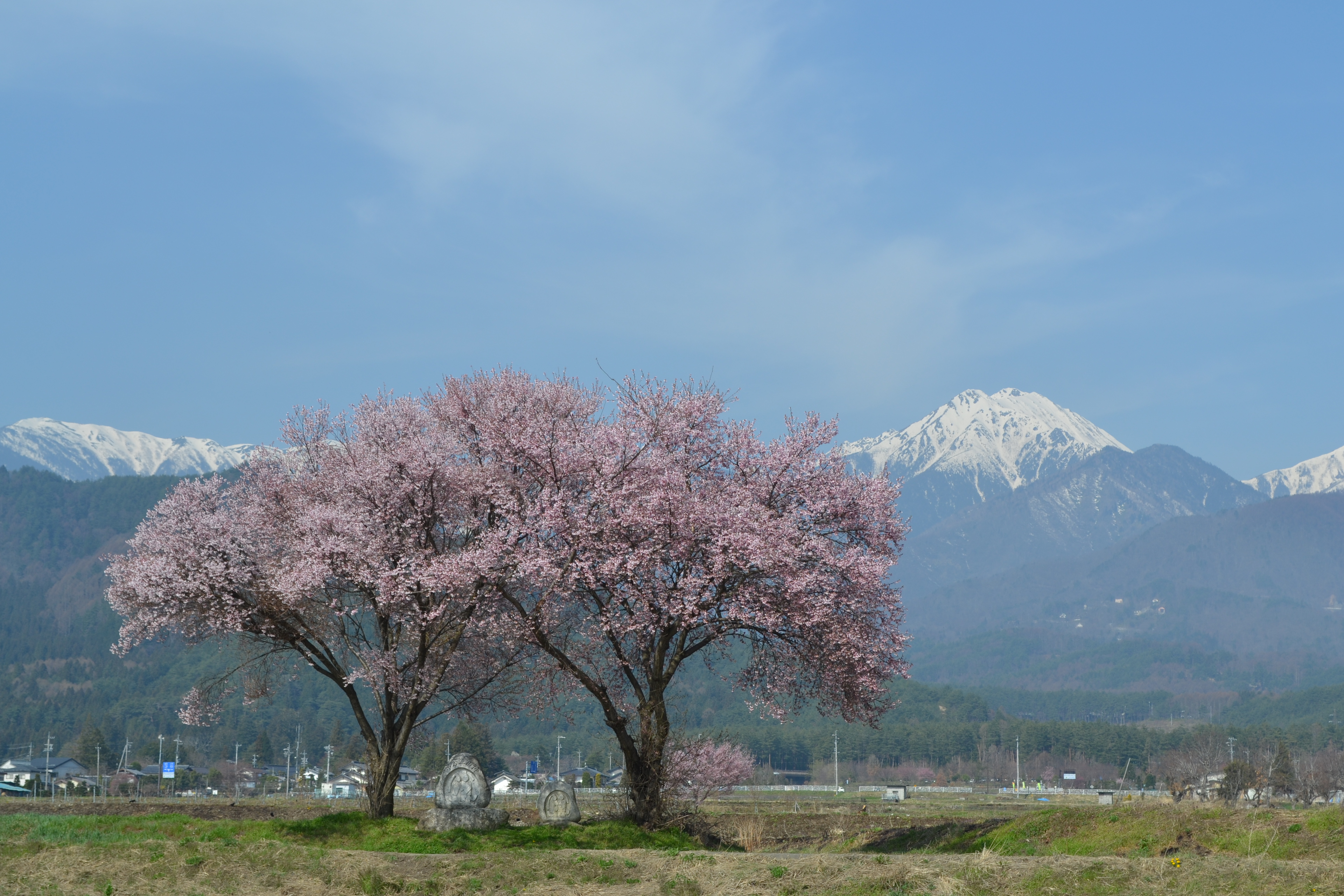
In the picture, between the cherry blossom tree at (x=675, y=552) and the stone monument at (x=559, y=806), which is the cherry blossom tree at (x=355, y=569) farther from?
the stone monument at (x=559, y=806)

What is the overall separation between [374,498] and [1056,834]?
20.8 m

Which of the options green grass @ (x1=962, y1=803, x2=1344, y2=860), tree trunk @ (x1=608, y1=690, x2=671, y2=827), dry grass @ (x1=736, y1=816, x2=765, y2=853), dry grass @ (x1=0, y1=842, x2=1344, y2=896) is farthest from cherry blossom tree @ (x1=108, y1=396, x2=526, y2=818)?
green grass @ (x1=962, y1=803, x2=1344, y2=860)

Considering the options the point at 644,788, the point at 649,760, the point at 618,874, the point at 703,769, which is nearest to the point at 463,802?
the point at 644,788

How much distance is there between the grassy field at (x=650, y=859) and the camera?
21719 mm

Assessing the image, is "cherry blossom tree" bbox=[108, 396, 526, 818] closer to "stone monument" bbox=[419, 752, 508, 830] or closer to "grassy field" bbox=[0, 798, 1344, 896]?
"stone monument" bbox=[419, 752, 508, 830]

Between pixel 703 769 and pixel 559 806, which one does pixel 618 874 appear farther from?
pixel 703 769

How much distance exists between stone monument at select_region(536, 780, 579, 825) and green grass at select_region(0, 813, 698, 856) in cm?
55

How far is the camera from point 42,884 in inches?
928

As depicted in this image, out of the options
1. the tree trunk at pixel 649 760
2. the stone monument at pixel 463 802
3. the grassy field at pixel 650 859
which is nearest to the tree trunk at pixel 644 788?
the tree trunk at pixel 649 760

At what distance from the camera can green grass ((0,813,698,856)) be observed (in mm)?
28922

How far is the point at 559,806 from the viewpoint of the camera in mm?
34344

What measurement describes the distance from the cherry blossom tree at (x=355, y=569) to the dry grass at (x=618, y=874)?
7.70 metres

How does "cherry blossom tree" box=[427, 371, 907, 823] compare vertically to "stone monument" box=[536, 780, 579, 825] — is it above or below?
above

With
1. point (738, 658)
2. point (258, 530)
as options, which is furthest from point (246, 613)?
point (738, 658)
